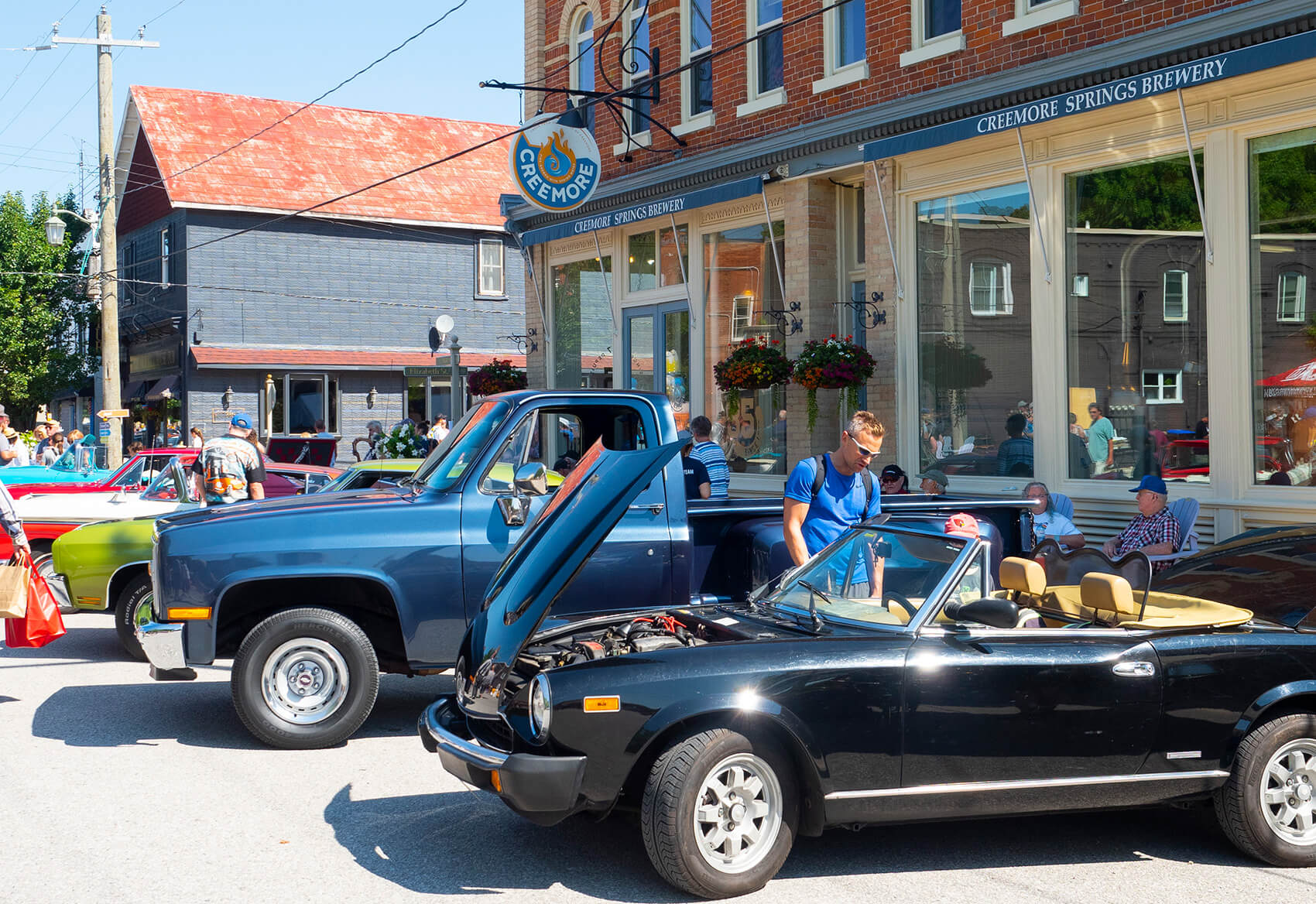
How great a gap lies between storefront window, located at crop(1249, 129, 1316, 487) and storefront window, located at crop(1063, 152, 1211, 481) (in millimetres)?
494

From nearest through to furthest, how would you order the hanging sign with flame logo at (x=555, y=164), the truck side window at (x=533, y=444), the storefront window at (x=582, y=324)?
the truck side window at (x=533, y=444) < the hanging sign with flame logo at (x=555, y=164) < the storefront window at (x=582, y=324)

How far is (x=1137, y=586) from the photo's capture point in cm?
552

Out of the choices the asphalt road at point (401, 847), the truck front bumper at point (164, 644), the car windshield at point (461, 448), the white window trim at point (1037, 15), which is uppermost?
the white window trim at point (1037, 15)

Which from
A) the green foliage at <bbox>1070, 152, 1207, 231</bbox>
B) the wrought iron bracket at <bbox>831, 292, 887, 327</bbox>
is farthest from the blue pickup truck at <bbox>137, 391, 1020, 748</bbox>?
the wrought iron bracket at <bbox>831, 292, 887, 327</bbox>

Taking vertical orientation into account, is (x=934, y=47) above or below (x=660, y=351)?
above

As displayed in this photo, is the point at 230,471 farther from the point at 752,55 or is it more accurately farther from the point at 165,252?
the point at 165,252

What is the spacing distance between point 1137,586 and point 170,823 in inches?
173

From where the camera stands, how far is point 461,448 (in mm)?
7395

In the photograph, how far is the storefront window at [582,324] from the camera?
1911cm

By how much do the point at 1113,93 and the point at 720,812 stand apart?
330 inches

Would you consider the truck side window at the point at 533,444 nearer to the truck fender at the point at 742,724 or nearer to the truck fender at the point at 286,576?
the truck fender at the point at 286,576

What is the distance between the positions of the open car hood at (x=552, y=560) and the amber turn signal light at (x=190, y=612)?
2145 mm

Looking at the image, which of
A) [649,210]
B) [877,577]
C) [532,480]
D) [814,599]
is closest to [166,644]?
[532,480]

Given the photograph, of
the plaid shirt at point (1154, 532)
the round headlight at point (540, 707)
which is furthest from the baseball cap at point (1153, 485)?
the round headlight at point (540, 707)
